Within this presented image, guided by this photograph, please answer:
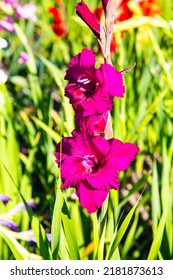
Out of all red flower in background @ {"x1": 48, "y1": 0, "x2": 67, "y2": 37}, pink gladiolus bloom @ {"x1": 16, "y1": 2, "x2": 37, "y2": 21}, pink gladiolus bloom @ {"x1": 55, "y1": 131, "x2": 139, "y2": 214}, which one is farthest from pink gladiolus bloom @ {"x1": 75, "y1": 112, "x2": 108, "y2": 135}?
red flower in background @ {"x1": 48, "y1": 0, "x2": 67, "y2": 37}

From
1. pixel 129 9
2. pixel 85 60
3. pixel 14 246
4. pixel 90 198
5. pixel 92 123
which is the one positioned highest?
pixel 129 9

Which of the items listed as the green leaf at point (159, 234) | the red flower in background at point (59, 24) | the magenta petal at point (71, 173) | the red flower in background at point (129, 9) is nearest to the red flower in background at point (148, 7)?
the red flower in background at point (129, 9)

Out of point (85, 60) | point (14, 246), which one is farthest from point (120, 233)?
point (85, 60)

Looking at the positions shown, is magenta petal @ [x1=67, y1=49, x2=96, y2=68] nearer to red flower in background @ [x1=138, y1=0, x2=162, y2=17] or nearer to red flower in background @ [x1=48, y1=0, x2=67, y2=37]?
red flower in background @ [x1=138, y1=0, x2=162, y2=17]

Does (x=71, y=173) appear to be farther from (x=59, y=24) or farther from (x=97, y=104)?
(x=59, y=24)

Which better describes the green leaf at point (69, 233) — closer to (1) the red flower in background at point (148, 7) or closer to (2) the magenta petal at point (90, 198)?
(2) the magenta petal at point (90, 198)

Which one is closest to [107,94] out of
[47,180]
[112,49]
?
[47,180]
